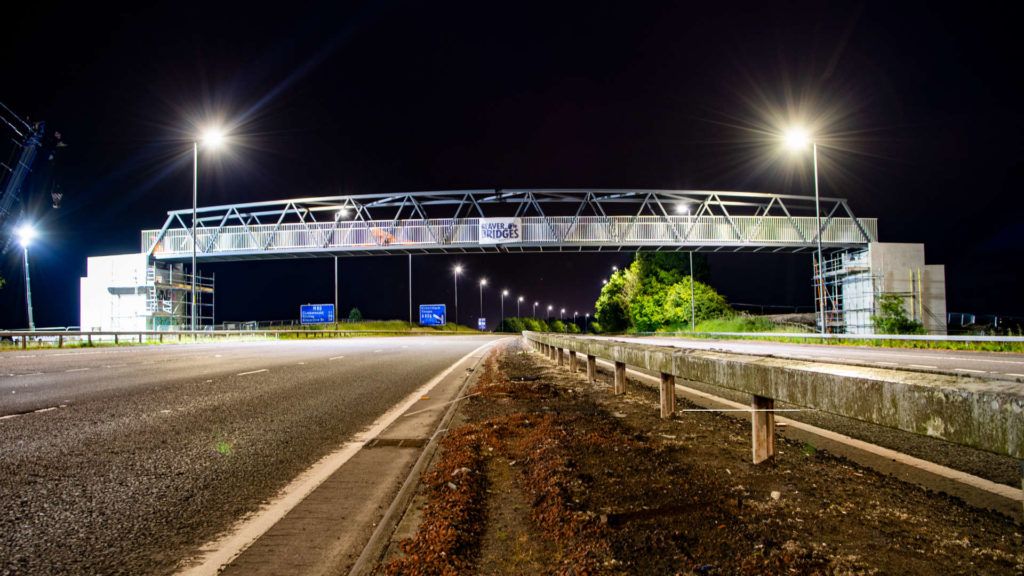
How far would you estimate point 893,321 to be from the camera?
2603 cm

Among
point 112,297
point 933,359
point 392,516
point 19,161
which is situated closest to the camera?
point 392,516

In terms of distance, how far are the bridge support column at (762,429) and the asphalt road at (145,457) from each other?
3.17 meters

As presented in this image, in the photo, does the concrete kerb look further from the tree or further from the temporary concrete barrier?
the tree

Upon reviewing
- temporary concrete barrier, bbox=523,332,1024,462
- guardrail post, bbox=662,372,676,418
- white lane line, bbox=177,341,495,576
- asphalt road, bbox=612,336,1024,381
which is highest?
temporary concrete barrier, bbox=523,332,1024,462

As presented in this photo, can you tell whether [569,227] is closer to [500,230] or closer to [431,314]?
[500,230]

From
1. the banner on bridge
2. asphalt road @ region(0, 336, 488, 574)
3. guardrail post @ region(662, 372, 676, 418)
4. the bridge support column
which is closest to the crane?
the banner on bridge

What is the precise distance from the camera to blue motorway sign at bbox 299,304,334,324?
6138 centimetres

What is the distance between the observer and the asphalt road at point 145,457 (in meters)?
2.55

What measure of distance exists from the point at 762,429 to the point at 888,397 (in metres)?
1.58

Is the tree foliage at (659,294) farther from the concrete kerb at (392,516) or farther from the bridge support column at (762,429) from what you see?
the concrete kerb at (392,516)

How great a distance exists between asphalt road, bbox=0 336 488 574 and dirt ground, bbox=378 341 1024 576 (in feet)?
3.91

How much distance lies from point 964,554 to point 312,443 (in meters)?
4.48

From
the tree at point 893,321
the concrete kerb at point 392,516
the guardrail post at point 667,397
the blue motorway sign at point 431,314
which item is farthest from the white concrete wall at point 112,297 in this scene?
the tree at point 893,321

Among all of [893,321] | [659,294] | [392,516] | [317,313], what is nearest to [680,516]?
[392,516]
